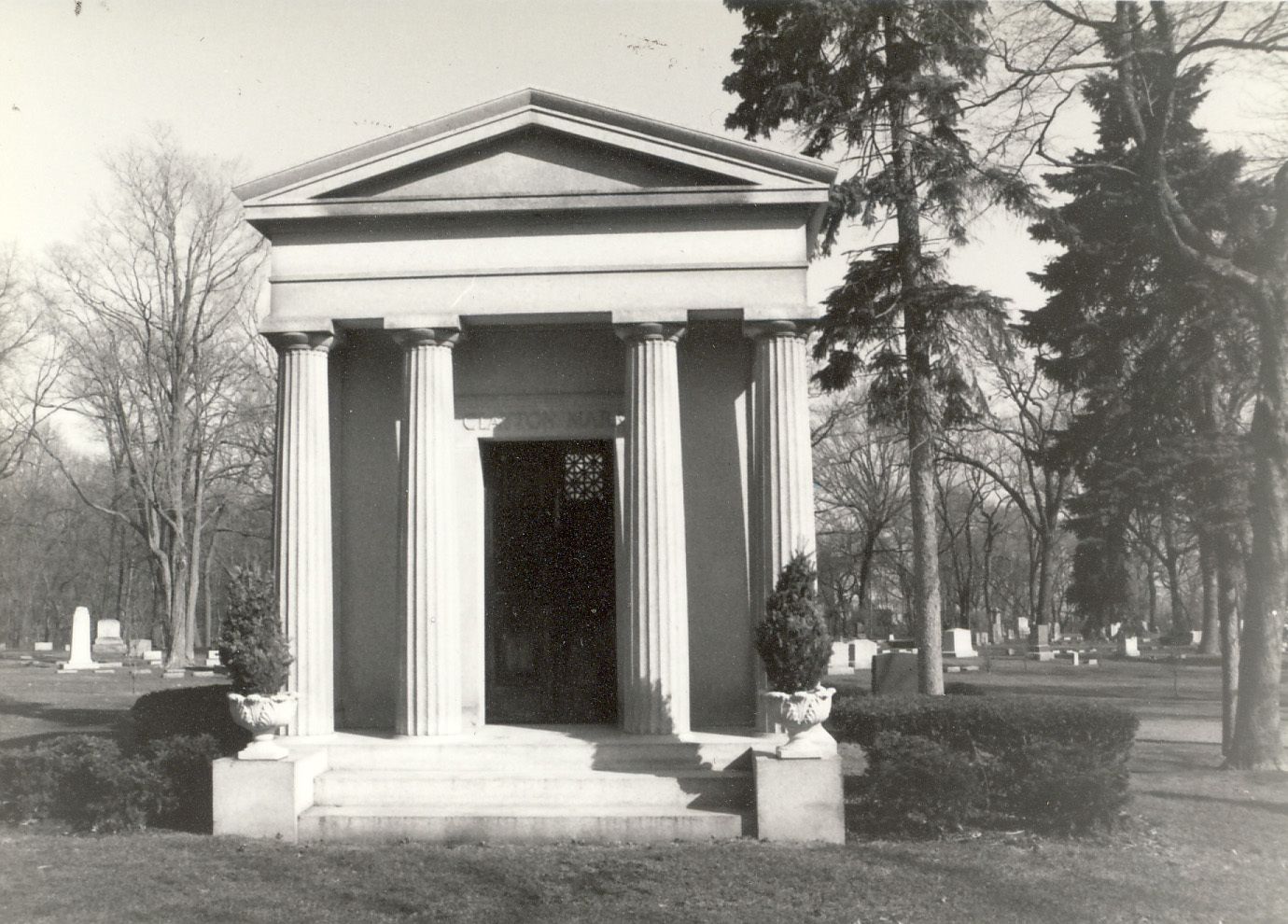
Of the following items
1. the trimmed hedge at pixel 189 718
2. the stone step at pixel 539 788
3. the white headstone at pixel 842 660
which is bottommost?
the white headstone at pixel 842 660

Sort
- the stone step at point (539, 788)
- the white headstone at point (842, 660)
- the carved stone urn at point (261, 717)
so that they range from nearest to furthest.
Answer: the carved stone urn at point (261, 717) < the stone step at point (539, 788) < the white headstone at point (842, 660)

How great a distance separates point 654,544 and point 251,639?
3.84 metres

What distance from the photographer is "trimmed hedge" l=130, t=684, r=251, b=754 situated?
34.9 feet

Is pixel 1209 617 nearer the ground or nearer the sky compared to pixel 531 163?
nearer the ground

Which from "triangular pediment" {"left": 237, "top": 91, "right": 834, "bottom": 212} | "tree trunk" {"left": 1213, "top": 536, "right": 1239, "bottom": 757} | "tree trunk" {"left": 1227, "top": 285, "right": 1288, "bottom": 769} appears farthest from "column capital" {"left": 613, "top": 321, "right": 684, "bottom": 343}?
"tree trunk" {"left": 1213, "top": 536, "right": 1239, "bottom": 757}

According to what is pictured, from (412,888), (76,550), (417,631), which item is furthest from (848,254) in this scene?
(76,550)

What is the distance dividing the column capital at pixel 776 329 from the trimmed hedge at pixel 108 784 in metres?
6.54

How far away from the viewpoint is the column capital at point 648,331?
10984 millimetres

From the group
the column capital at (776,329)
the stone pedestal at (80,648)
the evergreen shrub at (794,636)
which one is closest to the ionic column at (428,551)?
the column capital at (776,329)

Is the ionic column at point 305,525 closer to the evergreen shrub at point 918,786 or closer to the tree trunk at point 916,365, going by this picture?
the evergreen shrub at point 918,786

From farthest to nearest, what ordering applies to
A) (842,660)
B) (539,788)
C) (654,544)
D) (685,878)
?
(842,660) → (654,544) → (539,788) → (685,878)

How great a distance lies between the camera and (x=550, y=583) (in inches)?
500

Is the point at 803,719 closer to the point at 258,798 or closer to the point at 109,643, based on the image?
the point at 258,798

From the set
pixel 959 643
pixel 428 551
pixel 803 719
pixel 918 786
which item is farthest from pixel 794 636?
pixel 959 643
